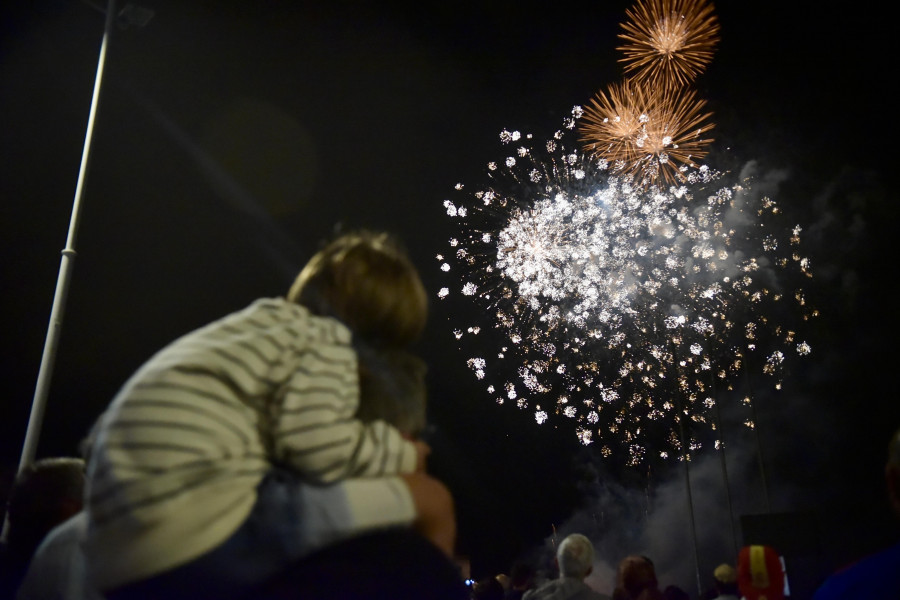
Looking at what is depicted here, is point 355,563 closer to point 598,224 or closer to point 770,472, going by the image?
point 598,224

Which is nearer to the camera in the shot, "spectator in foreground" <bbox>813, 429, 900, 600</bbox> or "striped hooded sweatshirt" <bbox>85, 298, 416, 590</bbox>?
"striped hooded sweatshirt" <bbox>85, 298, 416, 590</bbox>

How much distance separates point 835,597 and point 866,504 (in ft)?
97.4

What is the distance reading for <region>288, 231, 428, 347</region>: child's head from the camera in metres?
2.09

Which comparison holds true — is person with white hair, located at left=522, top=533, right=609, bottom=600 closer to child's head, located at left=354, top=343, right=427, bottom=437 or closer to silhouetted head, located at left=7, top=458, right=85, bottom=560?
silhouetted head, located at left=7, top=458, right=85, bottom=560

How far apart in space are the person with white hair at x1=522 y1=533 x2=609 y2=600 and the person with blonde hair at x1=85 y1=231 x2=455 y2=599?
12.0ft

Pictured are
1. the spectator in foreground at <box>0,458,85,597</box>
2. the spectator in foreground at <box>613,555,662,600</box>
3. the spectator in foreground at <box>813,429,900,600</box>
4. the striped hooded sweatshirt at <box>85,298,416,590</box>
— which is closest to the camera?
the striped hooded sweatshirt at <box>85,298,416,590</box>

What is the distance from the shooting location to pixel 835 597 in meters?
2.02

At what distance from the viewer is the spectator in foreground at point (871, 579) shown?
6.23 feet

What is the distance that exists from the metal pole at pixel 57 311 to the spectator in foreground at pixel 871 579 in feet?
21.7

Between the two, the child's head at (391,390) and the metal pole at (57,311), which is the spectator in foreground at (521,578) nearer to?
the metal pole at (57,311)

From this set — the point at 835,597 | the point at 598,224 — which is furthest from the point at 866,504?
the point at 835,597

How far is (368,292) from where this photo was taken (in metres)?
2.11

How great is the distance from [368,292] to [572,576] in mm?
4071

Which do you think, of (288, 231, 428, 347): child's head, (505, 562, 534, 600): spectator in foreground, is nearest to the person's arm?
(288, 231, 428, 347): child's head
